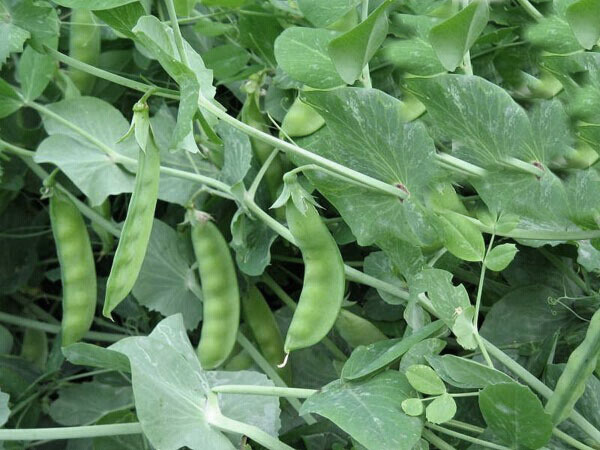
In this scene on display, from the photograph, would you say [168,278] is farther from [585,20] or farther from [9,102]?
[585,20]

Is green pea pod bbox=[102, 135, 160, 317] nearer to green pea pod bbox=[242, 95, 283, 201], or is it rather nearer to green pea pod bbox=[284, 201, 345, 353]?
green pea pod bbox=[284, 201, 345, 353]

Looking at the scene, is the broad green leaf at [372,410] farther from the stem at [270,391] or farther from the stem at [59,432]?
the stem at [59,432]

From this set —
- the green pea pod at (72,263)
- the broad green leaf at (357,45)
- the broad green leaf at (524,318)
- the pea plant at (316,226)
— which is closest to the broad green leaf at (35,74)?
the pea plant at (316,226)

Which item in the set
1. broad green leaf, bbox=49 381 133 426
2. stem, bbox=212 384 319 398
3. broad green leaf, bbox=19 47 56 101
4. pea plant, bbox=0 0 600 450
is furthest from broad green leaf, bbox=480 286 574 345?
broad green leaf, bbox=19 47 56 101

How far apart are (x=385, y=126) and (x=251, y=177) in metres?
0.30

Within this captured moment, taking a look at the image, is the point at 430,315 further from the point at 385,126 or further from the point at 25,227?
the point at 25,227

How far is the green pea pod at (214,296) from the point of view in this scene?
2.78 feet

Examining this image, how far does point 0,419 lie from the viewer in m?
0.74

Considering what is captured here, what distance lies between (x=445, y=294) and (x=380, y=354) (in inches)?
3.7

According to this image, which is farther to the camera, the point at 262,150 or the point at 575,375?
the point at 262,150

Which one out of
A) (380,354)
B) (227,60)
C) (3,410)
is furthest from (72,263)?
(380,354)

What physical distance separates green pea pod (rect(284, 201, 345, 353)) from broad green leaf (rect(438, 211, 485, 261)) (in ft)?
0.36

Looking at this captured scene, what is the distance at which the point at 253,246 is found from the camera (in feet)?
2.76

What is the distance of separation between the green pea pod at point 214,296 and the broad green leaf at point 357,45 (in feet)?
1.01
